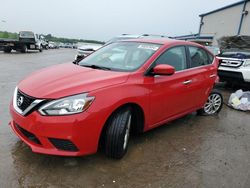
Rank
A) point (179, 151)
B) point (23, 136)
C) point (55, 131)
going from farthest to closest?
point (179, 151) → point (23, 136) → point (55, 131)

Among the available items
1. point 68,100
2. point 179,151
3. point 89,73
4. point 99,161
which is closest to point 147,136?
point 179,151

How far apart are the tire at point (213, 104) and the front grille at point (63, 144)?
3289 millimetres

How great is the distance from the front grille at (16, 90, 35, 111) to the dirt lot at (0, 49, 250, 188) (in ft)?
2.24

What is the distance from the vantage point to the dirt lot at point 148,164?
2.58m

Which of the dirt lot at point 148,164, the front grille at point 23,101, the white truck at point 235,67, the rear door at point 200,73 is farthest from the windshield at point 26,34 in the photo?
the front grille at point 23,101

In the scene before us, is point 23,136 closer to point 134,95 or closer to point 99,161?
point 99,161

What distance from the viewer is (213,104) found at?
16.9ft

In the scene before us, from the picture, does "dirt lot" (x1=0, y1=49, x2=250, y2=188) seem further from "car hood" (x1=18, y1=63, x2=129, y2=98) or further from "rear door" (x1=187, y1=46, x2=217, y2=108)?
"car hood" (x1=18, y1=63, x2=129, y2=98)

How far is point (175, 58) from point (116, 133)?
1722 mm

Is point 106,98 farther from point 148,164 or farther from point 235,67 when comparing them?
point 235,67

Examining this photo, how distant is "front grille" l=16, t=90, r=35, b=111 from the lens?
259cm

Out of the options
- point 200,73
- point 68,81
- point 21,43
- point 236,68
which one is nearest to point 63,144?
point 68,81

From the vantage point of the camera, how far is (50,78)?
9.59ft

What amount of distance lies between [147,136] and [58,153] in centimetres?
165
